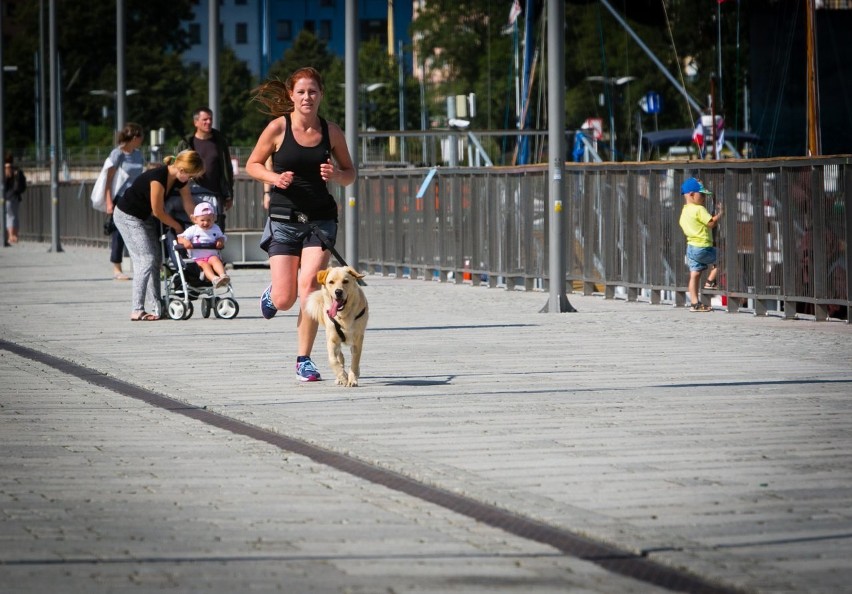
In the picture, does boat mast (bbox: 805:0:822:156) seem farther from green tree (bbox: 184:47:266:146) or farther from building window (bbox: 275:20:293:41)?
building window (bbox: 275:20:293:41)

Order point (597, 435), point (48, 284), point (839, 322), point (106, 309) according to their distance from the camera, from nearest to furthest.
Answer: point (597, 435)
point (839, 322)
point (106, 309)
point (48, 284)

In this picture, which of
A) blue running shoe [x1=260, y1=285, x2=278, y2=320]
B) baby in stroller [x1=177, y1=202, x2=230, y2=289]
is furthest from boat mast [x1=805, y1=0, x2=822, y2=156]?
blue running shoe [x1=260, y1=285, x2=278, y2=320]

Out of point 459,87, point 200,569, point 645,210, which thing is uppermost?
point 459,87

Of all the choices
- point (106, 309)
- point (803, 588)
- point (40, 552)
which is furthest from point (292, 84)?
point (106, 309)

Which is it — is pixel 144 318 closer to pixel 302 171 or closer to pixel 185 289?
pixel 185 289

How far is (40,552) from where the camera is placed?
6.55 meters

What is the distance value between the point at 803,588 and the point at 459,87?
96163 millimetres

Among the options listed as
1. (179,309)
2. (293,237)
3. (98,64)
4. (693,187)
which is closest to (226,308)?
(179,309)

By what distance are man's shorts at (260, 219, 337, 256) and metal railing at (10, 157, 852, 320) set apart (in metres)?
6.94

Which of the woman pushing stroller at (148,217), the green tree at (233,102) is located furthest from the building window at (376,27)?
the woman pushing stroller at (148,217)

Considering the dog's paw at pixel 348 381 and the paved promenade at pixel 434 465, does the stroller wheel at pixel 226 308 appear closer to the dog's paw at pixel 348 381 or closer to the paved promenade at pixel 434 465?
the paved promenade at pixel 434 465

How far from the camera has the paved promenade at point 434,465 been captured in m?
6.25

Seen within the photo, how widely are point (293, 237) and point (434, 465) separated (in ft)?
13.1

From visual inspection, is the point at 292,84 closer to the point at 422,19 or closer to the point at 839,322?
the point at 839,322
